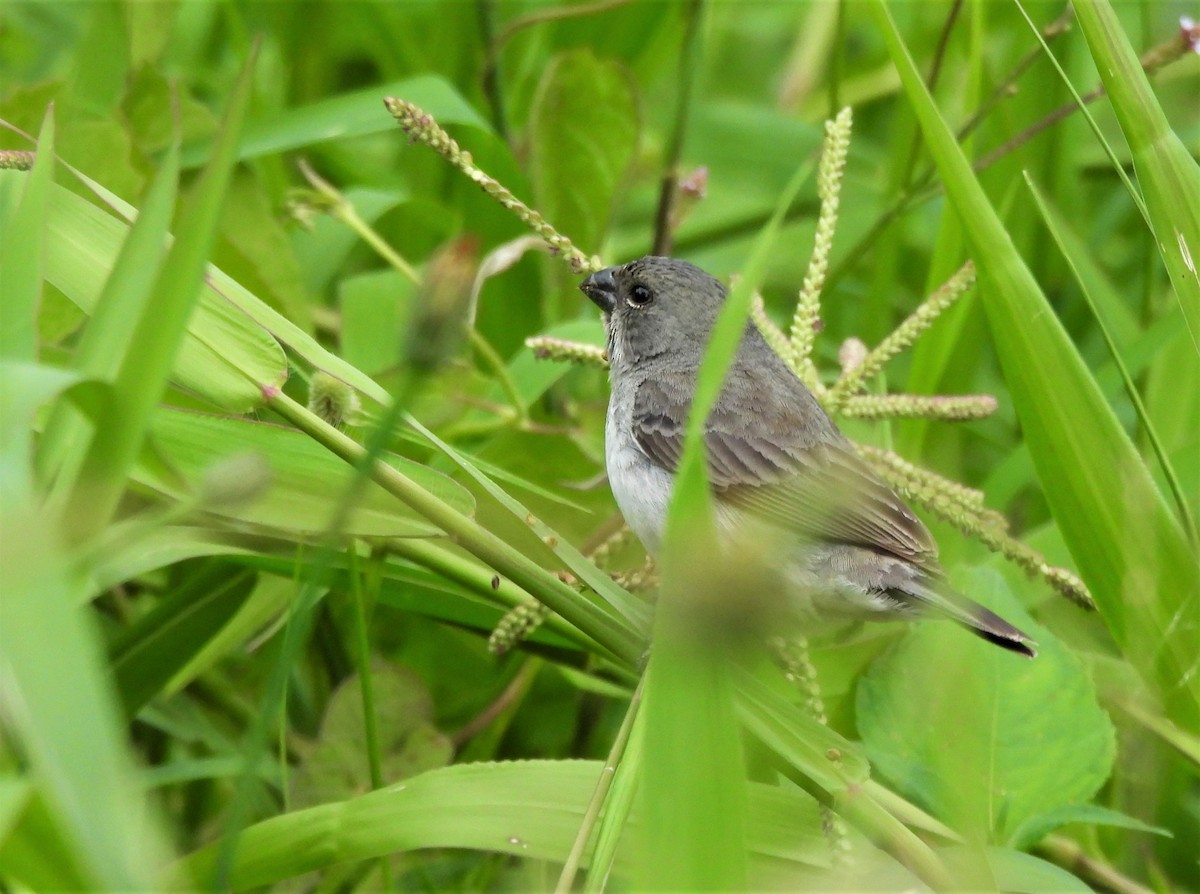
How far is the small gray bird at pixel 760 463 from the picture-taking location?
2305 millimetres

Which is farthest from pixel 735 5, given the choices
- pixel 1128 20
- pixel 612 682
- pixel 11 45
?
pixel 612 682

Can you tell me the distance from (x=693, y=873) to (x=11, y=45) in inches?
164

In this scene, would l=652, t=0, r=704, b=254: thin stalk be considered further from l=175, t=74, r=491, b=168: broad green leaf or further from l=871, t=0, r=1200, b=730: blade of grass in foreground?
l=871, t=0, r=1200, b=730: blade of grass in foreground

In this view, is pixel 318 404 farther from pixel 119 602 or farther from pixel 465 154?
pixel 119 602

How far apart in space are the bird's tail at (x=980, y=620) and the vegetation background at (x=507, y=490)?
83 mm

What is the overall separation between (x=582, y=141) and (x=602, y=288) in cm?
45

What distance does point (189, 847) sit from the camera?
8.33 ft

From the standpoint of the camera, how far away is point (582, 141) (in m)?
3.15

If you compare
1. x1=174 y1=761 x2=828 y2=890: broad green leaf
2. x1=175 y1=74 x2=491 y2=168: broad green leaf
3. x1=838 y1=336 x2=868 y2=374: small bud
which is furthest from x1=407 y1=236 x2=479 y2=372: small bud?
x1=175 y1=74 x2=491 y2=168: broad green leaf

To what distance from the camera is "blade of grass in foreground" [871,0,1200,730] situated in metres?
1.93

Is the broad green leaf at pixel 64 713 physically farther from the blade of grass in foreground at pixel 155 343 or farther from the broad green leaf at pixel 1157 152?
the broad green leaf at pixel 1157 152

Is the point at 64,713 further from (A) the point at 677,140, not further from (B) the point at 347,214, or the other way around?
(A) the point at 677,140

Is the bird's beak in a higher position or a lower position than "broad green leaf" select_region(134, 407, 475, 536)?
higher

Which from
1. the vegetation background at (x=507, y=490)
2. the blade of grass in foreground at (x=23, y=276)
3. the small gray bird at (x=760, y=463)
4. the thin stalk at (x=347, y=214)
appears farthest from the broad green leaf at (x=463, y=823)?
the thin stalk at (x=347, y=214)
